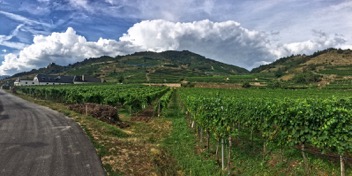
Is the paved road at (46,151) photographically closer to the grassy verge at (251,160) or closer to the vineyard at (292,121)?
the grassy verge at (251,160)

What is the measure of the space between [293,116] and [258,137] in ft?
22.6

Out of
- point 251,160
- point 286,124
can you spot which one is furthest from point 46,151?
point 286,124

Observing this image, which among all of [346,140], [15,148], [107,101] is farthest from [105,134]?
[107,101]

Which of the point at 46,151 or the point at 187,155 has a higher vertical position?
the point at 46,151

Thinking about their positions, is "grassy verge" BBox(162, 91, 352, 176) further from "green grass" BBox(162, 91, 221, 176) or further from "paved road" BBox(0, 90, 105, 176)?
"paved road" BBox(0, 90, 105, 176)

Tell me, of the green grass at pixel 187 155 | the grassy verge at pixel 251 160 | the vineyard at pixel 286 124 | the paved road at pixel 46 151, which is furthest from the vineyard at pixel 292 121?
the paved road at pixel 46 151

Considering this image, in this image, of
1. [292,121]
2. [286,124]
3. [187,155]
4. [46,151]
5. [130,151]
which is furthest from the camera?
[130,151]

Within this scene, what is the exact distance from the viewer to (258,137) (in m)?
19.5

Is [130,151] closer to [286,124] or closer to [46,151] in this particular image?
[46,151]

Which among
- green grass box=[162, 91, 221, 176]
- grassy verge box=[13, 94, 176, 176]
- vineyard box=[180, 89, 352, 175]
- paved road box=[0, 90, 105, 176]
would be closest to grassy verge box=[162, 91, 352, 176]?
green grass box=[162, 91, 221, 176]

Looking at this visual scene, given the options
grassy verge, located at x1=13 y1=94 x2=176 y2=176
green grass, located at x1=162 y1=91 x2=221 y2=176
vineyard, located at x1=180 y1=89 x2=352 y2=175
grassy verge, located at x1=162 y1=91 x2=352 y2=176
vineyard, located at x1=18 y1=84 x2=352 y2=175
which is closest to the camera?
vineyard, located at x1=180 y1=89 x2=352 y2=175

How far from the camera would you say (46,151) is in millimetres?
16828

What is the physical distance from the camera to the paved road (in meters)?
13.7

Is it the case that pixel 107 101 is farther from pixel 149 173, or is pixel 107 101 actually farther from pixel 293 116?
pixel 293 116
